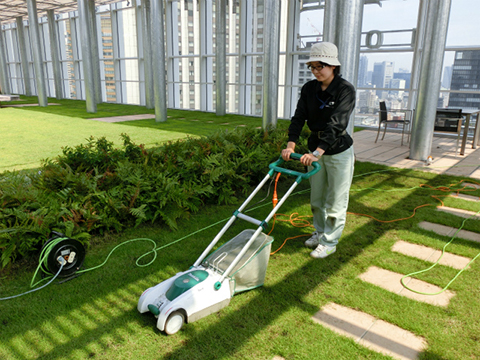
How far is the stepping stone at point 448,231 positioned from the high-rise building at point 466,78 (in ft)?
30.9

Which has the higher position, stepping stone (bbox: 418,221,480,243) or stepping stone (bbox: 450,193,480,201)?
stepping stone (bbox: 450,193,480,201)

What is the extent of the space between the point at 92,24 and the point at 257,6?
43.2 feet

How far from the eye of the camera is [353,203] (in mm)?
5973

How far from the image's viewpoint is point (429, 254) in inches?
169

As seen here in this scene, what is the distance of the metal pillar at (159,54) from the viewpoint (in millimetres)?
15297

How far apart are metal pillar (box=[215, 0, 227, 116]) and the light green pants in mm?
14742

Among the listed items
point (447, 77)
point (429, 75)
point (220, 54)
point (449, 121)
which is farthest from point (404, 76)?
point (220, 54)

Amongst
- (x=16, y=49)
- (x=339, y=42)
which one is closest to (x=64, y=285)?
(x=339, y=42)

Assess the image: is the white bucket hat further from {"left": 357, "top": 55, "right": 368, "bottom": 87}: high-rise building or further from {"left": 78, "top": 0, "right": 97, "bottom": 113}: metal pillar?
{"left": 78, "top": 0, "right": 97, "bottom": 113}: metal pillar

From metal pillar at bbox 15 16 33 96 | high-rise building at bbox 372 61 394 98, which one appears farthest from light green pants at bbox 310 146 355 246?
metal pillar at bbox 15 16 33 96

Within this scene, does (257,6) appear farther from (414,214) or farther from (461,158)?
(414,214)

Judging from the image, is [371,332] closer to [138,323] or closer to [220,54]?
[138,323]

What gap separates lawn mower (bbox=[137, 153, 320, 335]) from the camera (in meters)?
2.94

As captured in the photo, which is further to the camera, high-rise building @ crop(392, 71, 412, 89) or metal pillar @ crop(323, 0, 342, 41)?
high-rise building @ crop(392, 71, 412, 89)
